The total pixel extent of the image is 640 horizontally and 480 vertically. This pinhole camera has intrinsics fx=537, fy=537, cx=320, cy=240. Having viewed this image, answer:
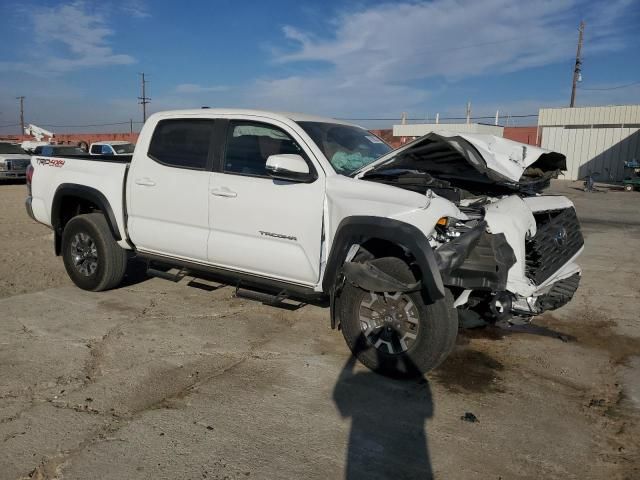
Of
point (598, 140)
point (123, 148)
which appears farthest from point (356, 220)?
point (598, 140)

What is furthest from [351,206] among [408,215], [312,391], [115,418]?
[115,418]

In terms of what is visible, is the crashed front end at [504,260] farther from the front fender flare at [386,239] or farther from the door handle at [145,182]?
the door handle at [145,182]

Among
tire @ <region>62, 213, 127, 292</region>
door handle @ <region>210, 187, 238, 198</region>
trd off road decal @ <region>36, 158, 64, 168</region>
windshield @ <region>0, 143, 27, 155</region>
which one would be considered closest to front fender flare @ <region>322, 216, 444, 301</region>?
door handle @ <region>210, 187, 238, 198</region>

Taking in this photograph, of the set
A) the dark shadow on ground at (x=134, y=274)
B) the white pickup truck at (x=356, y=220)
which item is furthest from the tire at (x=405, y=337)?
the dark shadow on ground at (x=134, y=274)

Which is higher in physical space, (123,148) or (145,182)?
(123,148)

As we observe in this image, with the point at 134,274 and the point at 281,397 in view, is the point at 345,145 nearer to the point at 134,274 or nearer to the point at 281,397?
the point at 281,397

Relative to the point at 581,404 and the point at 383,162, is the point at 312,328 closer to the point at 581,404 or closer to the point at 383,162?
the point at 383,162

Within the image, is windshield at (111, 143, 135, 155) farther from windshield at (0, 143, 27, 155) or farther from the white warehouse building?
the white warehouse building

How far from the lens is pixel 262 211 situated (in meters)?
4.48

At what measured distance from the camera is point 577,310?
19.0 feet

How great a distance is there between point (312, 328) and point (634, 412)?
8.78ft

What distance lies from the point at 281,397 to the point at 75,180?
3588mm

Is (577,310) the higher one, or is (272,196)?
(272,196)

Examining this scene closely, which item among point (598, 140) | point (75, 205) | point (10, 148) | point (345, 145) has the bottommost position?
point (75, 205)
